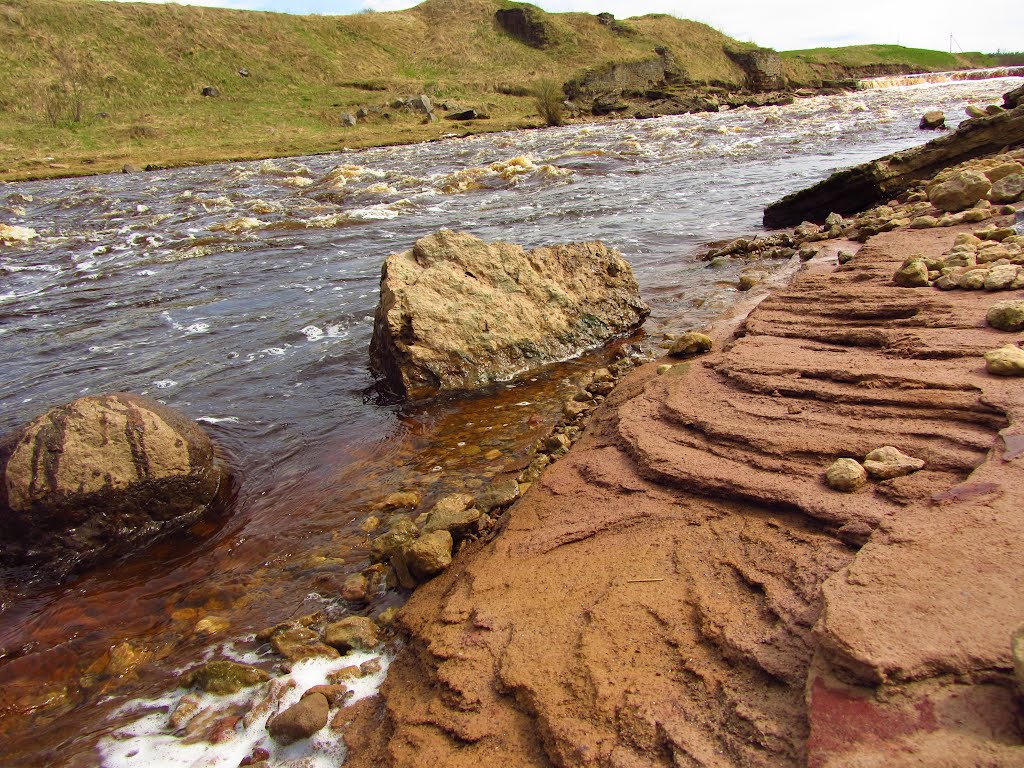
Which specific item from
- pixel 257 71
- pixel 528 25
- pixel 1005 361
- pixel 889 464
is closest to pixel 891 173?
pixel 1005 361

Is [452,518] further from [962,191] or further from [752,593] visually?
[962,191]

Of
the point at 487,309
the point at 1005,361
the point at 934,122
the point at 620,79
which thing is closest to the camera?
the point at 1005,361

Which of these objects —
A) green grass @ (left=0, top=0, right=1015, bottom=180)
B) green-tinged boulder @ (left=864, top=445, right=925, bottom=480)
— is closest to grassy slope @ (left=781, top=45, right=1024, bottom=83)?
green grass @ (left=0, top=0, right=1015, bottom=180)

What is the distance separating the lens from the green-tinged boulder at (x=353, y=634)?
236 cm

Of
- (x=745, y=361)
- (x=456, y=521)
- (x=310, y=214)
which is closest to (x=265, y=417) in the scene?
(x=456, y=521)

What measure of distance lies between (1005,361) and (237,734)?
3.33 meters

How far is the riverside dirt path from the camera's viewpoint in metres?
1.42

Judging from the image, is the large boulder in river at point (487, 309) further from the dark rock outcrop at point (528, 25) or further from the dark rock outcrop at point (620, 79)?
the dark rock outcrop at point (528, 25)

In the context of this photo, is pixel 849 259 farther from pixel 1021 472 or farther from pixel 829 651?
pixel 829 651

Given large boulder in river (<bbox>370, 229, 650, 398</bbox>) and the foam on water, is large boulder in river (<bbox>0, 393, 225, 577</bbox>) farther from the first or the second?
large boulder in river (<bbox>370, 229, 650, 398</bbox>)

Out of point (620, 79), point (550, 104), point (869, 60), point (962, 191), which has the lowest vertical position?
point (962, 191)

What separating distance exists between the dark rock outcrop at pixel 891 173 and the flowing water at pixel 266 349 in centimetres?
61

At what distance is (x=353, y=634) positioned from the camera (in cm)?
238

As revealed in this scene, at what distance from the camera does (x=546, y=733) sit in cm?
167
